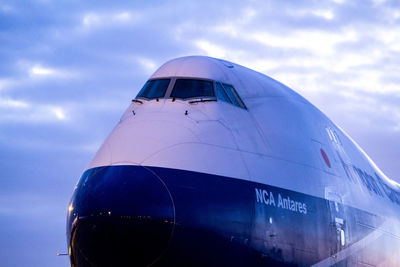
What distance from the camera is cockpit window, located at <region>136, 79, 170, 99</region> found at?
13188 millimetres

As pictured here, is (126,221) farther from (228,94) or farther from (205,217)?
(228,94)

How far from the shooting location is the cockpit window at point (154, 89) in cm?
1319

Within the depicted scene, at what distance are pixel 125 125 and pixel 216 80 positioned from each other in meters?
2.32

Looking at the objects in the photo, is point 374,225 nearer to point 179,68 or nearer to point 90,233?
point 179,68

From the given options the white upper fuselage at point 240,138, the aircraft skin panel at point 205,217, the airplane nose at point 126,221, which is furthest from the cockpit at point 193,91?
the airplane nose at point 126,221

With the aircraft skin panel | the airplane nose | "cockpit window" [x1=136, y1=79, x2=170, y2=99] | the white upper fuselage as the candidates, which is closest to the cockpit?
"cockpit window" [x1=136, y1=79, x2=170, y2=99]

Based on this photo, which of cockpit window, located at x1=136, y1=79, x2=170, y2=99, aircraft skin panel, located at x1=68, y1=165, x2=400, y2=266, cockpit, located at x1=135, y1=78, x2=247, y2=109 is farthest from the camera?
cockpit window, located at x1=136, y1=79, x2=170, y2=99

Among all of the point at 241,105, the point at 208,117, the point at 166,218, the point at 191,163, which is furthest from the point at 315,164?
the point at 166,218

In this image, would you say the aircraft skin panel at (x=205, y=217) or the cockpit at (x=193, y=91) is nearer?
the aircraft skin panel at (x=205, y=217)

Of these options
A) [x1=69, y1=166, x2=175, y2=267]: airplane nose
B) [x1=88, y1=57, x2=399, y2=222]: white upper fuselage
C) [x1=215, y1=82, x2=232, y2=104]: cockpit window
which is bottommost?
[x1=69, y1=166, x2=175, y2=267]: airplane nose

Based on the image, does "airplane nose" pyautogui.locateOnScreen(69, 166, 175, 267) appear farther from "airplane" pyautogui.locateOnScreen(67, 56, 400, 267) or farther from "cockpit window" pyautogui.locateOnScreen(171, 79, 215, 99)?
"cockpit window" pyautogui.locateOnScreen(171, 79, 215, 99)

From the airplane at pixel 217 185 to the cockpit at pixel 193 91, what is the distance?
32 mm

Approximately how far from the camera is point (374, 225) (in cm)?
1598

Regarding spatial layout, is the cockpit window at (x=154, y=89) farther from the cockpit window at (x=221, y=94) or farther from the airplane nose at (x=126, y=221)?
the airplane nose at (x=126, y=221)
